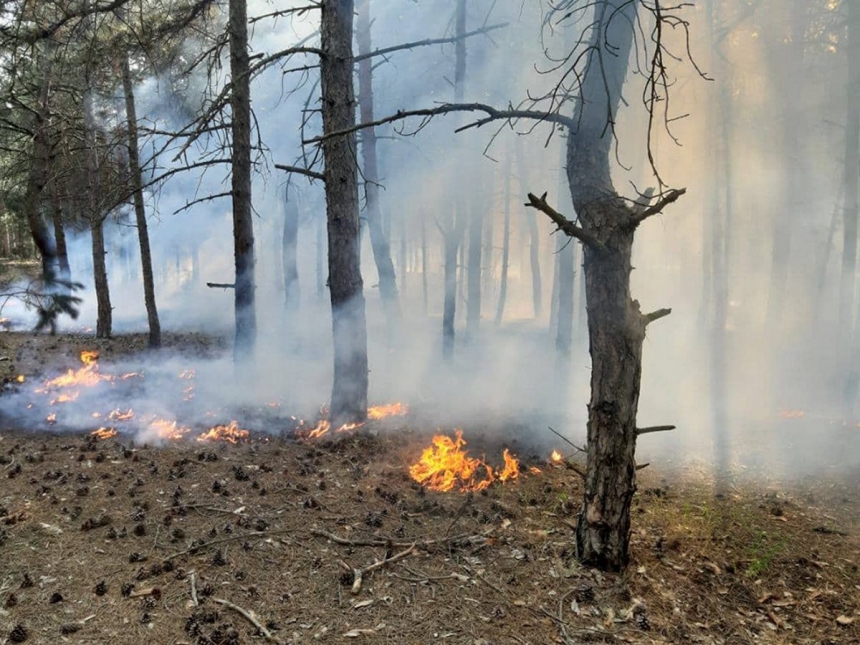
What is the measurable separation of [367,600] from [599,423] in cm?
235

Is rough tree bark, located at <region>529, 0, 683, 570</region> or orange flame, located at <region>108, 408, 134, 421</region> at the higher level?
rough tree bark, located at <region>529, 0, 683, 570</region>

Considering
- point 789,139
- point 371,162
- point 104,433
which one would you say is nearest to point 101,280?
point 371,162

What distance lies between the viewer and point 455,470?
6.37 m

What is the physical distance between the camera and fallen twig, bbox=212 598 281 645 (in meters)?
3.39

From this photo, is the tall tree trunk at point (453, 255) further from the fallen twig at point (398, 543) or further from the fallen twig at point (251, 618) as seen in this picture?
the fallen twig at point (251, 618)

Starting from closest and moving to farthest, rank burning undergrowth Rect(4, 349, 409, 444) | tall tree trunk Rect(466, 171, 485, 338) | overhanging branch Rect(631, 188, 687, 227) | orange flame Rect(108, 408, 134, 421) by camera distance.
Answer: overhanging branch Rect(631, 188, 687, 227) → burning undergrowth Rect(4, 349, 409, 444) → orange flame Rect(108, 408, 134, 421) → tall tree trunk Rect(466, 171, 485, 338)

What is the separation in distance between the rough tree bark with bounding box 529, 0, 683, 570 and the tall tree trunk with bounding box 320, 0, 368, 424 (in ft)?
12.8

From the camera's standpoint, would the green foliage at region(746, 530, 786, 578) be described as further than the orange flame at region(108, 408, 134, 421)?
No

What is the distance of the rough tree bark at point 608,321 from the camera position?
4.07m

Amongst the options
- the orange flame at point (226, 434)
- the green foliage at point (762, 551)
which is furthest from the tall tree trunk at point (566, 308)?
the orange flame at point (226, 434)

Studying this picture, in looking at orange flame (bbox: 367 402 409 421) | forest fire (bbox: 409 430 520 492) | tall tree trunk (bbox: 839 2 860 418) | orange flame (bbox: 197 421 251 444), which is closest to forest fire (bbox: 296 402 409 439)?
orange flame (bbox: 367 402 409 421)

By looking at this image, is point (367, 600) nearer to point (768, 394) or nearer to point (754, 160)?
point (768, 394)

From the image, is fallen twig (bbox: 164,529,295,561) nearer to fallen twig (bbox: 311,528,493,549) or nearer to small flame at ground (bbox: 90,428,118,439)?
fallen twig (bbox: 311,528,493,549)

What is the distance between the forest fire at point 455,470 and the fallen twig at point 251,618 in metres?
2.65
